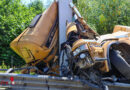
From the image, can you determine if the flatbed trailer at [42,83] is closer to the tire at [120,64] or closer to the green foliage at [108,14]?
the tire at [120,64]

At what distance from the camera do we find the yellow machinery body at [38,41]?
3.72 m

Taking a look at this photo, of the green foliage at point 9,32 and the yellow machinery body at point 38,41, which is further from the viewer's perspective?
the green foliage at point 9,32

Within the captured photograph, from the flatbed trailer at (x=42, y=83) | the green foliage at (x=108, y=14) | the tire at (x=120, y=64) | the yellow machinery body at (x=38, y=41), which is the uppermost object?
the green foliage at (x=108, y=14)

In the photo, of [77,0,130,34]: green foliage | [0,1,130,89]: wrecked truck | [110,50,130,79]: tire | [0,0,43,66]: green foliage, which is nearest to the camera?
[0,1,130,89]: wrecked truck

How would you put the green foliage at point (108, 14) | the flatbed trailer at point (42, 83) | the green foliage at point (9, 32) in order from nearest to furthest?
the flatbed trailer at point (42, 83) → the green foliage at point (9, 32) → the green foliage at point (108, 14)

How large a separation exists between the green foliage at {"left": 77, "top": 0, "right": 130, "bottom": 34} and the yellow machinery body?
627 cm

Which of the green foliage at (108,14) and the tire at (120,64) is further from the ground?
the green foliage at (108,14)

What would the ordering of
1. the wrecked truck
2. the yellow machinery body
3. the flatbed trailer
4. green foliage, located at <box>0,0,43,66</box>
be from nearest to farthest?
the flatbed trailer, the wrecked truck, the yellow machinery body, green foliage, located at <box>0,0,43,66</box>

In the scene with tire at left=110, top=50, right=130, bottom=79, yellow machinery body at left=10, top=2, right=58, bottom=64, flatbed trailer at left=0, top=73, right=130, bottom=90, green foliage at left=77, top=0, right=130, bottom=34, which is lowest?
flatbed trailer at left=0, top=73, right=130, bottom=90

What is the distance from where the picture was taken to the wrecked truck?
3348 mm

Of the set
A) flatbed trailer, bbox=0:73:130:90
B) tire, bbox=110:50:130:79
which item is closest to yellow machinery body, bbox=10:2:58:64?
flatbed trailer, bbox=0:73:130:90

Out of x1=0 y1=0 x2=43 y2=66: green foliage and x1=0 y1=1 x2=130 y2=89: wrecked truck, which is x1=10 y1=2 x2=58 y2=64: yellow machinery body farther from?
x1=0 y1=0 x2=43 y2=66: green foliage

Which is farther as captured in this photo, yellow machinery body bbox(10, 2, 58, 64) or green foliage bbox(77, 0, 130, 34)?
green foliage bbox(77, 0, 130, 34)

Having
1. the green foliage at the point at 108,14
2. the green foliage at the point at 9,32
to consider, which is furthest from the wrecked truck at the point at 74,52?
the green foliage at the point at 108,14
